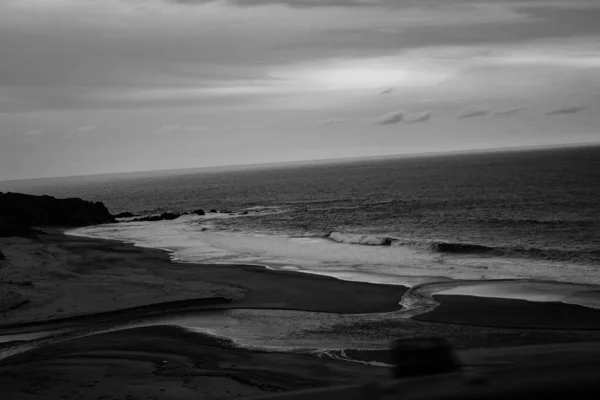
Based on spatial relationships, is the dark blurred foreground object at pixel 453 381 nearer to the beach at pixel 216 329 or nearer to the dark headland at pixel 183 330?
the dark headland at pixel 183 330

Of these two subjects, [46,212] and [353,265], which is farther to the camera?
[46,212]

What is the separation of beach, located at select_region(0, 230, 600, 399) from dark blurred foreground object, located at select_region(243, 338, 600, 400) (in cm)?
963

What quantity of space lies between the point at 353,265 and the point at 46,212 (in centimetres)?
4851

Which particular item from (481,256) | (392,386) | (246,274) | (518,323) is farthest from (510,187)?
(392,386)

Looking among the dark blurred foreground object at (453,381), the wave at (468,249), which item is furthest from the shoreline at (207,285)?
the dark blurred foreground object at (453,381)

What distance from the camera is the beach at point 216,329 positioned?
1220 centimetres

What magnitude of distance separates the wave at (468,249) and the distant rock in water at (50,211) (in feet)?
117

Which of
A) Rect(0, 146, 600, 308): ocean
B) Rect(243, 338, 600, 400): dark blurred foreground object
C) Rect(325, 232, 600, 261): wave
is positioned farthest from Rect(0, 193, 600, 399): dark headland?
Rect(325, 232, 600, 261): wave

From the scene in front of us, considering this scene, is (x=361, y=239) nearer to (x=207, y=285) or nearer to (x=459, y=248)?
(x=459, y=248)

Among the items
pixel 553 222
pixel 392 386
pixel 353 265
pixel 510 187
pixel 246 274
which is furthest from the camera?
A: pixel 510 187

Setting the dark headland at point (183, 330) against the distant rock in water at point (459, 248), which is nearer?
the dark headland at point (183, 330)

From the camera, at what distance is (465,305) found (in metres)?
19.2

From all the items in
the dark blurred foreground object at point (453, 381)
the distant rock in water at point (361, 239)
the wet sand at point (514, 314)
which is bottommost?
the wet sand at point (514, 314)

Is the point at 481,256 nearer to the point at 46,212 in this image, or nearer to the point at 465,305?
the point at 465,305
